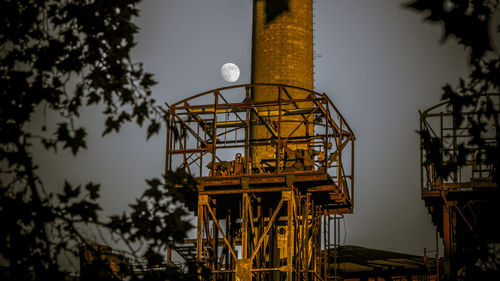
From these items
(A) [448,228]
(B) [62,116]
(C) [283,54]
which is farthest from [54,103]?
(C) [283,54]

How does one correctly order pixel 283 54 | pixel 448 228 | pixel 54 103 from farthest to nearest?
pixel 283 54 → pixel 448 228 → pixel 54 103

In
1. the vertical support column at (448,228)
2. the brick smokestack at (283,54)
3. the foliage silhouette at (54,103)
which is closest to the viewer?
the foliage silhouette at (54,103)

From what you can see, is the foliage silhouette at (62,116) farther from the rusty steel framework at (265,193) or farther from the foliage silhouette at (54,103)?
the rusty steel framework at (265,193)

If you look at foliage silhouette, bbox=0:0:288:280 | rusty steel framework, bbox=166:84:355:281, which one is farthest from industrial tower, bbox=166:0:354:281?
foliage silhouette, bbox=0:0:288:280

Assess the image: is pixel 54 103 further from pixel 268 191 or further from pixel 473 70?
pixel 268 191

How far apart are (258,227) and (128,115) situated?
17.3 metres

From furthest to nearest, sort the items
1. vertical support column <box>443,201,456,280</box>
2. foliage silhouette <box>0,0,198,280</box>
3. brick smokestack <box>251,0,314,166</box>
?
1. brick smokestack <box>251,0,314,166</box>
2. vertical support column <box>443,201,456,280</box>
3. foliage silhouette <box>0,0,198,280</box>

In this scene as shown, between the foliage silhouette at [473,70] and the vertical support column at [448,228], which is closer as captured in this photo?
the foliage silhouette at [473,70]

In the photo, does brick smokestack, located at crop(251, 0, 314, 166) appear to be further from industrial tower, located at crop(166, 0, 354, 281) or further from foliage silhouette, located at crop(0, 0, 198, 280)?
foliage silhouette, located at crop(0, 0, 198, 280)

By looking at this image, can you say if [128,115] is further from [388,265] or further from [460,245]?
[388,265]

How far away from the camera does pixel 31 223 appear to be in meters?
9.87

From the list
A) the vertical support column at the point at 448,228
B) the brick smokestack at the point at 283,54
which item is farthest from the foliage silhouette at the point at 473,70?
the brick smokestack at the point at 283,54

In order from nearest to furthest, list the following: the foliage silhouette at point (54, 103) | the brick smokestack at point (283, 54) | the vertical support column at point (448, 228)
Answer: the foliage silhouette at point (54, 103), the vertical support column at point (448, 228), the brick smokestack at point (283, 54)

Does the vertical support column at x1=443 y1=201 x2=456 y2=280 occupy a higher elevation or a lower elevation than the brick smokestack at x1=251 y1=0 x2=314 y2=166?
lower
